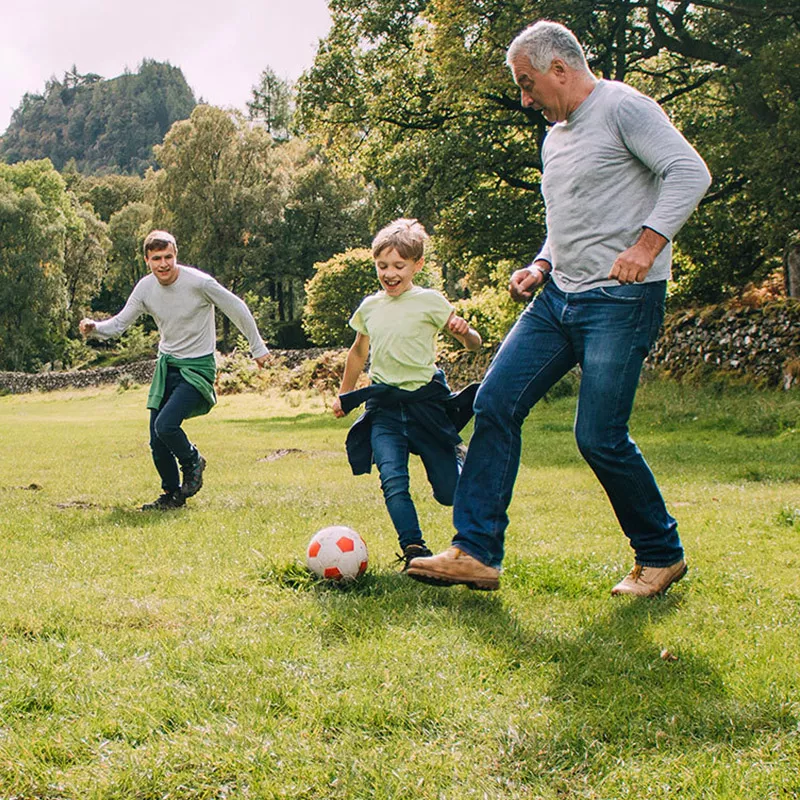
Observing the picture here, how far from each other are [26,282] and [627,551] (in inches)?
2154

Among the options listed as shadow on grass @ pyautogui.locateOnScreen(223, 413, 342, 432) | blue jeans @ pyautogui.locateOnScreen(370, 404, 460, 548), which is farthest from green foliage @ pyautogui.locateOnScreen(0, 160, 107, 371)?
blue jeans @ pyautogui.locateOnScreen(370, 404, 460, 548)

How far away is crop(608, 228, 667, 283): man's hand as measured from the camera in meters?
3.71

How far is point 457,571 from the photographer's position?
4.02m

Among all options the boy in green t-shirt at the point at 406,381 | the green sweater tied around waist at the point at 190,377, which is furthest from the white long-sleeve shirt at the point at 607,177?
the green sweater tied around waist at the point at 190,377

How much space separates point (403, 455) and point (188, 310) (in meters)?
3.46

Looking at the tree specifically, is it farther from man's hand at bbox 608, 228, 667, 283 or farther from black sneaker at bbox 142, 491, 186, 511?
man's hand at bbox 608, 228, 667, 283

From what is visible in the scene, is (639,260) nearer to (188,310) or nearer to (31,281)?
(188,310)

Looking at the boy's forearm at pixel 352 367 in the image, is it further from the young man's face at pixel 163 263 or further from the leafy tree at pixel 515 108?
the leafy tree at pixel 515 108

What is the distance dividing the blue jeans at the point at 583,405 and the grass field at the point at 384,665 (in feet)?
1.27

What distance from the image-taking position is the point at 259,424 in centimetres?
2052

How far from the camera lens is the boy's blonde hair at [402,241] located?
5148 mm

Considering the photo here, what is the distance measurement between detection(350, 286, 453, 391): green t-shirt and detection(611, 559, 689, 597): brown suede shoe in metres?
1.70

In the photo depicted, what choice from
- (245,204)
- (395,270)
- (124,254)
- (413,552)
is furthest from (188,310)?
(124,254)

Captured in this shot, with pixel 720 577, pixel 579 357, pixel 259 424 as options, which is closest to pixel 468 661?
pixel 579 357
